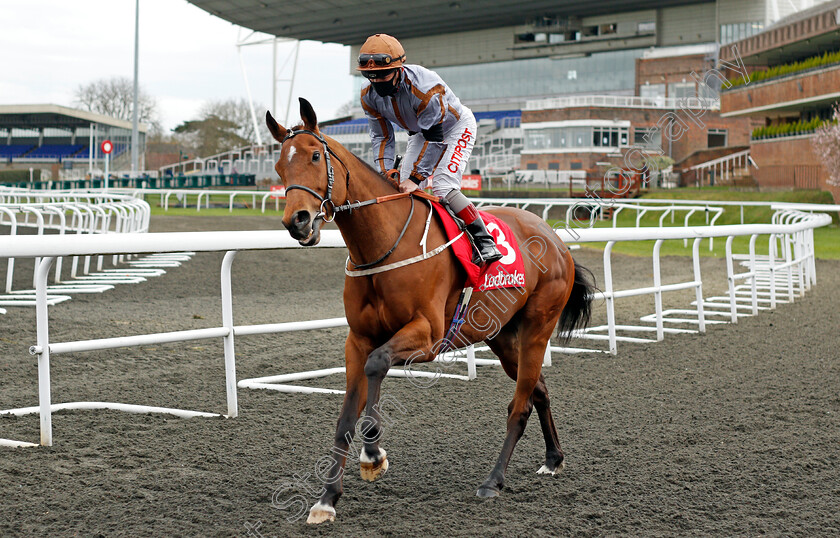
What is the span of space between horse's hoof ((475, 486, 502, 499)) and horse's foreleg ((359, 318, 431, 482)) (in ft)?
1.78

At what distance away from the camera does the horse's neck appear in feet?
11.6

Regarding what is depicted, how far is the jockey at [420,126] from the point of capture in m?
3.73

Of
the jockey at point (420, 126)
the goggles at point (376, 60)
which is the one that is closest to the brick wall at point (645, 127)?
the jockey at point (420, 126)

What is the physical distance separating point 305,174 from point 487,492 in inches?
62.5

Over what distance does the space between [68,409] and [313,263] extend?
973 centimetres

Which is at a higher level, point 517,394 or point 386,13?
point 386,13

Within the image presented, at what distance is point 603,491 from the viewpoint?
380cm

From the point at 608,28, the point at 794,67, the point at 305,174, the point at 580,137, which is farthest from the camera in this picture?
the point at 608,28

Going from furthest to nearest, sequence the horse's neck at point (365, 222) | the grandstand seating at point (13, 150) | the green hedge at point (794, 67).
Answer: the grandstand seating at point (13, 150) < the green hedge at point (794, 67) < the horse's neck at point (365, 222)

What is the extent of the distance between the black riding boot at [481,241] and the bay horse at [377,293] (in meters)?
0.15

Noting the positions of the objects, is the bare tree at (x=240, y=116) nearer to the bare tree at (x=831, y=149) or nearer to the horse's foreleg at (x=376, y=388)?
the bare tree at (x=831, y=149)

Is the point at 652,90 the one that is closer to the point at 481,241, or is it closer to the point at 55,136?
the point at 55,136

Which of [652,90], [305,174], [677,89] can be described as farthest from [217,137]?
[305,174]

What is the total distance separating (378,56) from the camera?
365 cm
